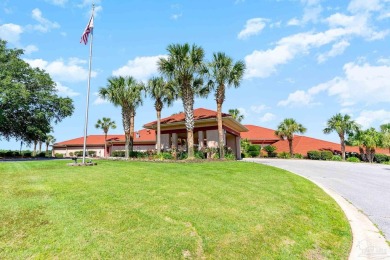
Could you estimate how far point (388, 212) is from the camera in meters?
8.48

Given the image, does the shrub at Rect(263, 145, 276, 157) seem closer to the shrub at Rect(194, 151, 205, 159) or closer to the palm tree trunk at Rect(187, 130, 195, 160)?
the shrub at Rect(194, 151, 205, 159)

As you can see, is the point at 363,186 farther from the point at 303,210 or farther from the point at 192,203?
the point at 192,203

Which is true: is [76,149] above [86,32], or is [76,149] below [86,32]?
below

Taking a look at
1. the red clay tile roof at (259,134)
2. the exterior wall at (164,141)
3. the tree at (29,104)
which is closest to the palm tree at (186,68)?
the exterior wall at (164,141)

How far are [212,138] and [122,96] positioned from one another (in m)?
11.0

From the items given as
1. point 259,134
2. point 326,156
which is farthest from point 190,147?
point 259,134

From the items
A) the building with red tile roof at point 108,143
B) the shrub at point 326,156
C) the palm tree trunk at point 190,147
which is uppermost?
the building with red tile roof at point 108,143

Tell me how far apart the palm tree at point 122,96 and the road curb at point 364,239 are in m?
24.7

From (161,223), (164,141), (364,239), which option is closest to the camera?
(161,223)

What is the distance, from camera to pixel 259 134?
5209cm

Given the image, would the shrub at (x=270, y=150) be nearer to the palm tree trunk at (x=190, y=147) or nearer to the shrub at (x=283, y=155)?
the shrub at (x=283, y=155)

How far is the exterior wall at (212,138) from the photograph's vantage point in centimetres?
2844

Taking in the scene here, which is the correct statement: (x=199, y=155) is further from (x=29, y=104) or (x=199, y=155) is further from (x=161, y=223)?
(x=29, y=104)

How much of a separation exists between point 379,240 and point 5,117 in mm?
40866
